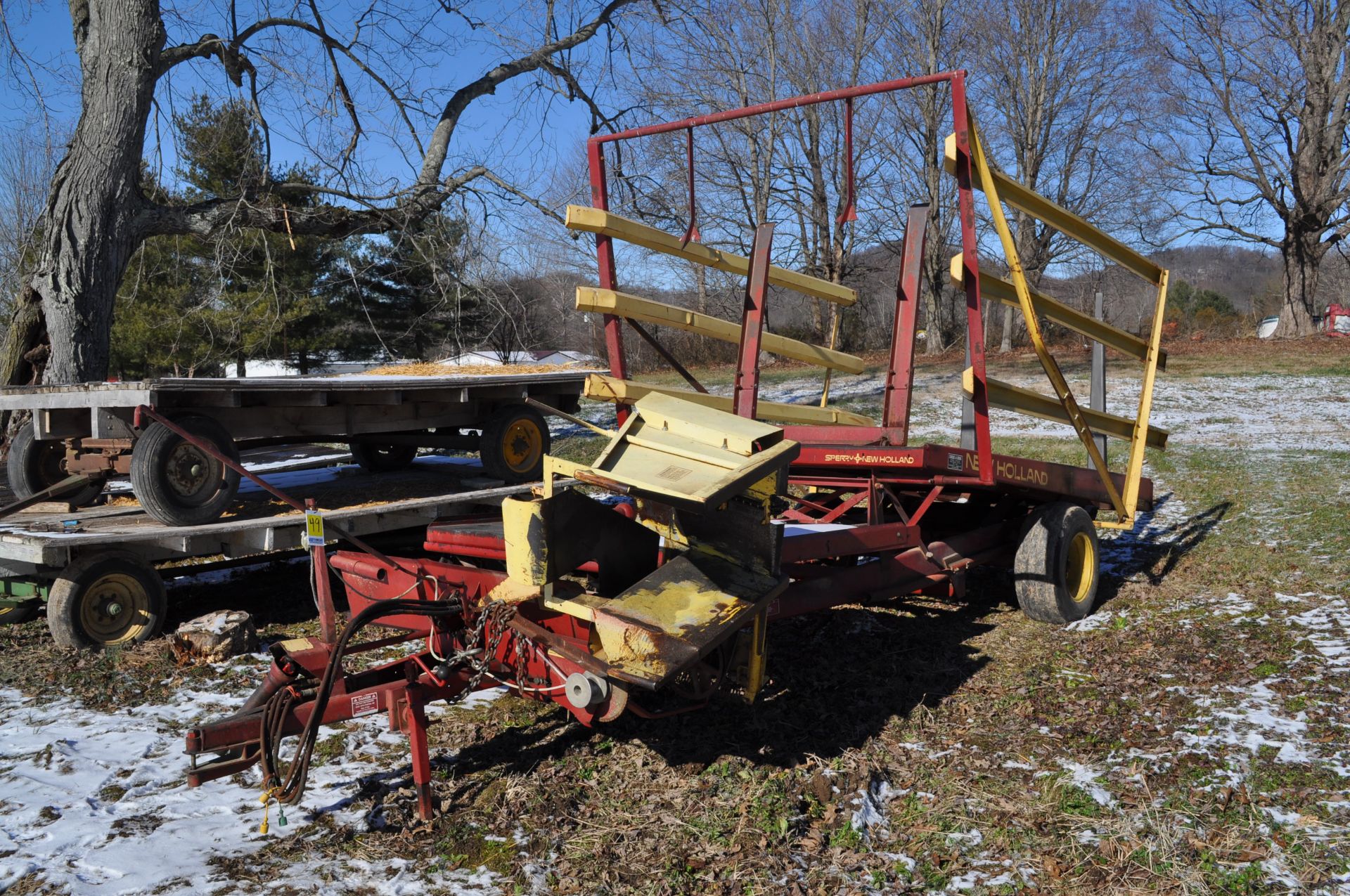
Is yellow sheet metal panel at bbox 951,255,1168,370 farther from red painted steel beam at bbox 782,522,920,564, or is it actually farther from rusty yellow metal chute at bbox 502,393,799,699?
rusty yellow metal chute at bbox 502,393,799,699

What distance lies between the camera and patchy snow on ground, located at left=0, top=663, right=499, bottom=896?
331 cm

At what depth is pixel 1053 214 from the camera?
5.51 metres

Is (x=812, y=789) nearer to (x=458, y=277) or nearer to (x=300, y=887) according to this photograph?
(x=300, y=887)

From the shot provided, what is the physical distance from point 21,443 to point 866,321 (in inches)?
1110

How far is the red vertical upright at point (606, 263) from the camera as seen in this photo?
612cm

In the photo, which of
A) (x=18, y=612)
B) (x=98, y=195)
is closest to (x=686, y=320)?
(x=18, y=612)

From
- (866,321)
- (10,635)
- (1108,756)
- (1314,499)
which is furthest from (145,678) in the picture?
(866,321)

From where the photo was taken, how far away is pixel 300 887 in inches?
128

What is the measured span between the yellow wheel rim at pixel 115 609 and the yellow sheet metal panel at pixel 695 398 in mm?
3058

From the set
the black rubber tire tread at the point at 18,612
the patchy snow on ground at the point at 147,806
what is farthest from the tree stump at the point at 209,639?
the black rubber tire tread at the point at 18,612

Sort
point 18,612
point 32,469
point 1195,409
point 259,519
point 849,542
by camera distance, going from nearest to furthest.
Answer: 1. point 849,542
2. point 259,519
3. point 18,612
4. point 32,469
5. point 1195,409

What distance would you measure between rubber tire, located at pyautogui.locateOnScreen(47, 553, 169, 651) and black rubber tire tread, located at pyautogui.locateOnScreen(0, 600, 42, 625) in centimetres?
71

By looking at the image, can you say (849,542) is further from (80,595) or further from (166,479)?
(80,595)

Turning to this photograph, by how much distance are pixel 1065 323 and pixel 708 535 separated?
3008 millimetres
